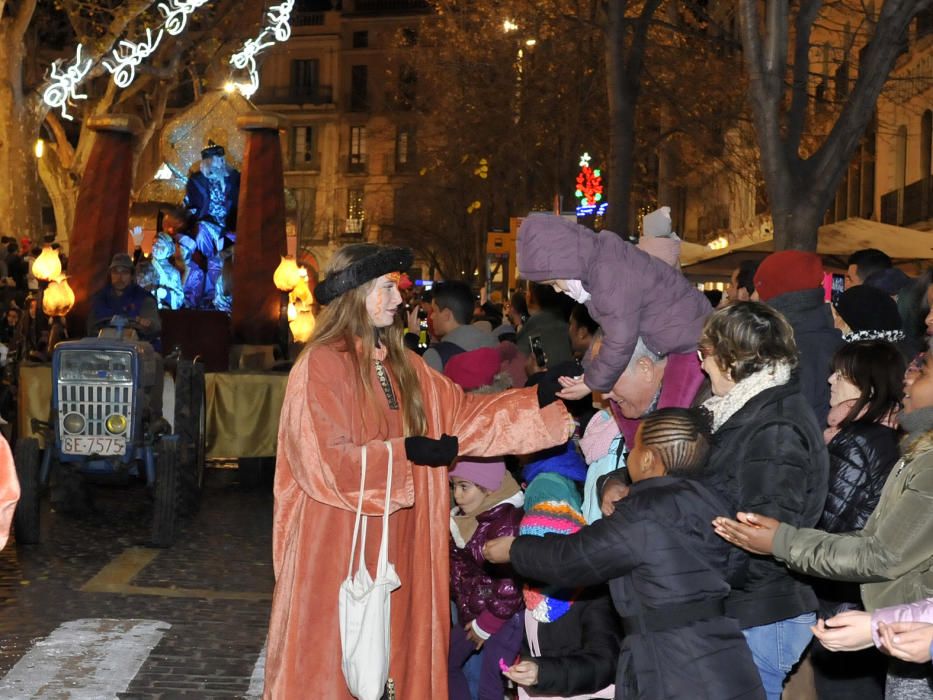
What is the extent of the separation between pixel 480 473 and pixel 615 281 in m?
0.98

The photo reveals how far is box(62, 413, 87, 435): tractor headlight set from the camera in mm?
11562

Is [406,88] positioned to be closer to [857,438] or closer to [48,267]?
[48,267]

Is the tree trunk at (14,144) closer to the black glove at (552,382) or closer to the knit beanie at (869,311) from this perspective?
the knit beanie at (869,311)

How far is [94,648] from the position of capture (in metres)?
7.64

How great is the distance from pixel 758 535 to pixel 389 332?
6.21 feet

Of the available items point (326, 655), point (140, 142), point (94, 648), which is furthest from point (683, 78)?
point (326, 655)

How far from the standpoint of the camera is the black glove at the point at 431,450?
5.13 metres

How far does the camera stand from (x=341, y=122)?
8044cm

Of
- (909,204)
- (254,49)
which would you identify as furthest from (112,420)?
(909,204)

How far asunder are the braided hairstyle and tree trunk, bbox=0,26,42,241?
24.1 m

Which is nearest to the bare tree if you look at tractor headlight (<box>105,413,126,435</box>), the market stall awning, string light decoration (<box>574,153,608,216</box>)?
the market stall awning

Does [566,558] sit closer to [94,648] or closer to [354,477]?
[354,477]

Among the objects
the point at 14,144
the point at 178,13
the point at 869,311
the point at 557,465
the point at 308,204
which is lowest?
the point at 557,465

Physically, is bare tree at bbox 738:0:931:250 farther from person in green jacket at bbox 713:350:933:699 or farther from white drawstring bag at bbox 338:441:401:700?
person in green jacket at bbox 713:350:933:699
